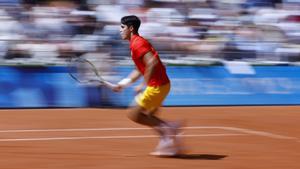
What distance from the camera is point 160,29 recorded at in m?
17.4

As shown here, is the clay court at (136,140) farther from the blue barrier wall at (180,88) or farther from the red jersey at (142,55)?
the red jersey at (142,55)

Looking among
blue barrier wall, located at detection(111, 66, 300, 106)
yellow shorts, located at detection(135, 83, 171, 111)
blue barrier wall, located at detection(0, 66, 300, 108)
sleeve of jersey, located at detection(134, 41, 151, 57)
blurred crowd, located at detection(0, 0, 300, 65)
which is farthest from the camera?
blue barrier wall, located at detection(111, 66, 300, 106)

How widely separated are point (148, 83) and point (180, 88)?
753 centimetres

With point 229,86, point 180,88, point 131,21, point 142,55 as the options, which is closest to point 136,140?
point 142,55

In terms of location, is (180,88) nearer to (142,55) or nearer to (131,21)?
(131,21)

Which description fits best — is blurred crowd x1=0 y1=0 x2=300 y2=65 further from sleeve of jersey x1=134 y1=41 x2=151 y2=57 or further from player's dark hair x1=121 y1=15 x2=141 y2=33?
sleeve of jersey x1=134 y1=41 x2=151 y2=57

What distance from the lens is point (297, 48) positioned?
1833cm

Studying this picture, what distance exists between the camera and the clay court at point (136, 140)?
8.76m

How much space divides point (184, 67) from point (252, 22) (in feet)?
11.0

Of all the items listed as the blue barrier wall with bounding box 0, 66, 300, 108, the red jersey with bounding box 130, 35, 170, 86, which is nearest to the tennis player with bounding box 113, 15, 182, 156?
the red jersey with bounding box 130, 35, 170, 86

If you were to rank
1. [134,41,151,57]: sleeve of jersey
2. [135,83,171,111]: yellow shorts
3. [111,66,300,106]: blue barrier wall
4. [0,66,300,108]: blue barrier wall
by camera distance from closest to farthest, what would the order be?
1. [134,41,151,57]: sleeve of jersey
2. [135,83,171,111]: yellow shorts
3. [0,66,300,108]: blue barrier wall
4. [111,66,300,106]: blue barrier wall

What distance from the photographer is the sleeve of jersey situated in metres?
8.66

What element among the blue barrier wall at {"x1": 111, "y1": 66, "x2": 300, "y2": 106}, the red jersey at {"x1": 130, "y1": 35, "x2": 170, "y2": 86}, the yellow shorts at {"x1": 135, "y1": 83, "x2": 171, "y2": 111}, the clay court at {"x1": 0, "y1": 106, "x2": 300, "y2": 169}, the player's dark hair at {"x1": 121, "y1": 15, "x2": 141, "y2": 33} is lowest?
the blue barrier wall at {"x1": 111, "y1": 66, "x2": 300, "y2": 106}

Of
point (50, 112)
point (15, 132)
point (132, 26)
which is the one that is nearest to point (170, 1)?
point (50, 112)
